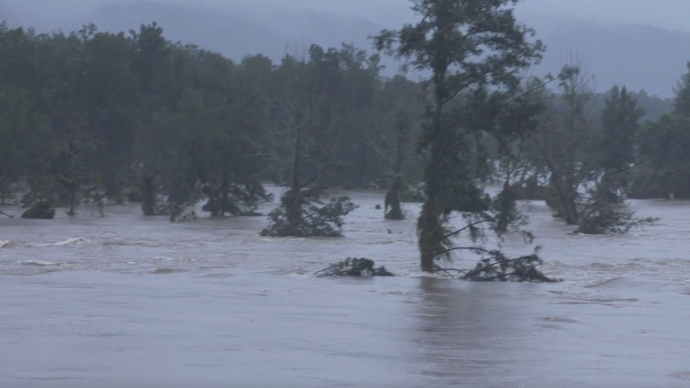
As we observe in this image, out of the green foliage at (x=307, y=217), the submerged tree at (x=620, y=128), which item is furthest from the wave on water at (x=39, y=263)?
the submerged tree at (x=620, y=128)

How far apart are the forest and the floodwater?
3246 mm

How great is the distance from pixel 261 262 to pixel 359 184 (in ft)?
183

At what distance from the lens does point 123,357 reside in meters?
10.9

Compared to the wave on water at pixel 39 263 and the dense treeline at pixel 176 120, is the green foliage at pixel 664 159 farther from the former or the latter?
the wave on water at pixel 39 263

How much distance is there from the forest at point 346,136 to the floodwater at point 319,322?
3246 mm

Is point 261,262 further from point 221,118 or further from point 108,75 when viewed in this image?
point 108,75

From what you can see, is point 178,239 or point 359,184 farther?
point 359,184

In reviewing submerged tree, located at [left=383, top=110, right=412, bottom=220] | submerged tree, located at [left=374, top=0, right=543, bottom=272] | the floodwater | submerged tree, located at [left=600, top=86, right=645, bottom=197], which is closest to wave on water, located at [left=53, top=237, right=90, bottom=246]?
the floodwater

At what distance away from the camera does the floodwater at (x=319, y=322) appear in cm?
1015

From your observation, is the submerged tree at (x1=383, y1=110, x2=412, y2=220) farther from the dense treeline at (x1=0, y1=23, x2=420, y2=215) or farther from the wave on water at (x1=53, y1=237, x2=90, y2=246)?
the wave on water at (x1=53, y1=237, x2=90, y2=246)

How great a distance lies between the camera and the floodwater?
10.1m

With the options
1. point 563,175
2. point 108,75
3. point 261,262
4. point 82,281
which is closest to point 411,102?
point 563,175

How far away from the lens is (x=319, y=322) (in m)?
14.1

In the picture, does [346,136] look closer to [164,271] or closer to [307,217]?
[307,217]
